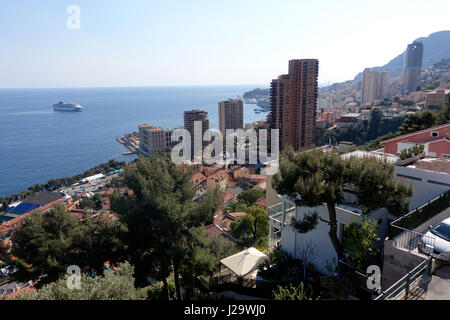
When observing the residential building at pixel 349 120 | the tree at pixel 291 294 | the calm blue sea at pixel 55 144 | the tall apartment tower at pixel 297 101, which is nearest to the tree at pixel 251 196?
the tree at pixel 291 294

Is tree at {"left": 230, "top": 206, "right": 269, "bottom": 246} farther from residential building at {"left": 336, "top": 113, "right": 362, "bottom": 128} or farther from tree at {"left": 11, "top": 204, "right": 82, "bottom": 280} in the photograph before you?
residential building at {"left": 336, "top": 113, "right": 362, "bottom": 128}

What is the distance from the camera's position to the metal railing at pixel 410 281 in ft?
11.0

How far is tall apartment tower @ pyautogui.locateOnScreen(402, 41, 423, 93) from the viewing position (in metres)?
99.9

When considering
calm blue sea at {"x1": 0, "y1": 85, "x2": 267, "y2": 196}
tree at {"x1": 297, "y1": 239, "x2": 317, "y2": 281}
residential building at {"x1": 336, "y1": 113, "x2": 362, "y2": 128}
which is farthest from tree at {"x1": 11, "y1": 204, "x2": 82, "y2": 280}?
residential building at {"x1": 336, "y1": 113, "x2": 362, "y2": 128}

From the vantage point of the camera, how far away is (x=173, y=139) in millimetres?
52125

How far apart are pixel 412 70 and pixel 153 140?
9476 cm

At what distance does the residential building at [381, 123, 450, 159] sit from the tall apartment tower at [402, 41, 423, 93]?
335 ft

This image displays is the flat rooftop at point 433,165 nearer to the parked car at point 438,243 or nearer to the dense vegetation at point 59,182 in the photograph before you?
the parked car at point 438,243

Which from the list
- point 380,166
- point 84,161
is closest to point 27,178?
point 84,161

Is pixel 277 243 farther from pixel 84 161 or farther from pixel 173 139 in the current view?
pixel 84 161

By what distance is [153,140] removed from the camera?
2117 inches

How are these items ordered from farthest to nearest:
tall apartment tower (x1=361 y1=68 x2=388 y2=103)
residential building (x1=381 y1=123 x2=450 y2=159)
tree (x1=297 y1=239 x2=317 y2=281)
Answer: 1. tall apartment tower (x1=361 y1=68 x2=388 y2=103)
2. residential building (x1=381 y1=123 x2=450 y2=159)
3. tree (x1=297 y1=239 x2=317 y2=281)

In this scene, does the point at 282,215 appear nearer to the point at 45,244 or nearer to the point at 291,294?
the point at 291,294

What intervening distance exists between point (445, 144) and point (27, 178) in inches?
1920
